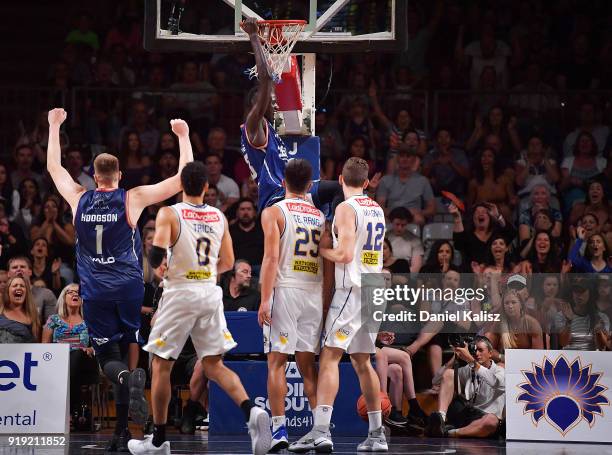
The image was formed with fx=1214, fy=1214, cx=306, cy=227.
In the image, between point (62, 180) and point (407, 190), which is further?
point (407, 190)

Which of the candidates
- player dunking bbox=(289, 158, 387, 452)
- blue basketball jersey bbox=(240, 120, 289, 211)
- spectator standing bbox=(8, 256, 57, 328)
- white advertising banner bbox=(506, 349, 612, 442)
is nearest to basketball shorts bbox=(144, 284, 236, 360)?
player dunking bbox=(289, 158, 387, 452)

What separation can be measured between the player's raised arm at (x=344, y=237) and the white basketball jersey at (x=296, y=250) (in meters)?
0.14

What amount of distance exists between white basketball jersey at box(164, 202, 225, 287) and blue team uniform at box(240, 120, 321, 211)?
5.52 ft

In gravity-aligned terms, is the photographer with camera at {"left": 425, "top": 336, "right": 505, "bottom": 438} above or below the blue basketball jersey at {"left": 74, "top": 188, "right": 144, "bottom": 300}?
below

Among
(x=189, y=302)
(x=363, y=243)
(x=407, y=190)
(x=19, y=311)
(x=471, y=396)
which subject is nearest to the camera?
(x=189, y=302)

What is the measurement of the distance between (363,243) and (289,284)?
2.45ft

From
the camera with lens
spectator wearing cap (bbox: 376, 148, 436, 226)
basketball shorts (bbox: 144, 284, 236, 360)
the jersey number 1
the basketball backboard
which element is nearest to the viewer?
basketball shorts (bbox: 144, 284, 236, 360)

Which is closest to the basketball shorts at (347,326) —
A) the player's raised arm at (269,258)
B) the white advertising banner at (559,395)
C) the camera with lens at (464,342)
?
the player's raised arm at (269,258)

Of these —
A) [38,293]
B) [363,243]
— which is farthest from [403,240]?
[363,243]

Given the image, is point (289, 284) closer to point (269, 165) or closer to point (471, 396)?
point (269, 165)

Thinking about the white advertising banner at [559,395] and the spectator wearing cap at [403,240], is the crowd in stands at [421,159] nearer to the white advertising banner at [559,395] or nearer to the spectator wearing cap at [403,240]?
the spectator wearing cap at [403,240]

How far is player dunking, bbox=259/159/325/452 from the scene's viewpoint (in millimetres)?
10250

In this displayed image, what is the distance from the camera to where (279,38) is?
1139 centimetres

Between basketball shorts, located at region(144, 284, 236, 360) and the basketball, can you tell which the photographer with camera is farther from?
basketball shorts, located at region(144, 284, 236, 360)
